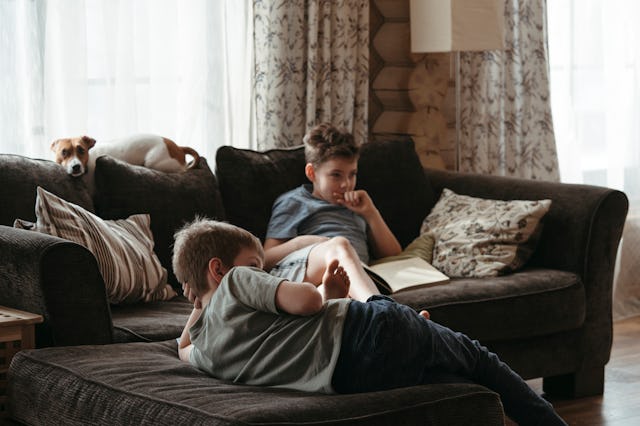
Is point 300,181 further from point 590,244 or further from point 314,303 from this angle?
point 314,303

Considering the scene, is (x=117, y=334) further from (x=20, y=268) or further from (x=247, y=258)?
(x=247, y=258)

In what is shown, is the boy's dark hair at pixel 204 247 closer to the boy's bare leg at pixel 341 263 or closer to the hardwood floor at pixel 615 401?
the boy's bare leg at pixel 341 263

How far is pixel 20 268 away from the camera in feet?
8.26

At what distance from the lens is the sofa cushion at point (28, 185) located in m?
3.00

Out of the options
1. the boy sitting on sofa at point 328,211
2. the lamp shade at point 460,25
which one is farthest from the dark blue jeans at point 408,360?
the lamp shade at point 460,25

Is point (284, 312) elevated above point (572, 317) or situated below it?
above

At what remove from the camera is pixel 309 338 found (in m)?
2.13

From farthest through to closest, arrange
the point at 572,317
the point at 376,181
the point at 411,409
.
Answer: the point at 376,181
the point at 572,317
the point at 411,409

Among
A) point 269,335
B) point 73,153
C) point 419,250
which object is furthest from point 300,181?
point 269,335

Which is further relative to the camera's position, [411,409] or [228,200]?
[228,200]

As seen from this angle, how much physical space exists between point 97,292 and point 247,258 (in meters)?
0.47

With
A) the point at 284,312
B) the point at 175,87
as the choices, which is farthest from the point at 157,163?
the point at 284,312

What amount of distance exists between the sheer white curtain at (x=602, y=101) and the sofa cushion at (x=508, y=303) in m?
1.79

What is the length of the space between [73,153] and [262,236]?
717mm
